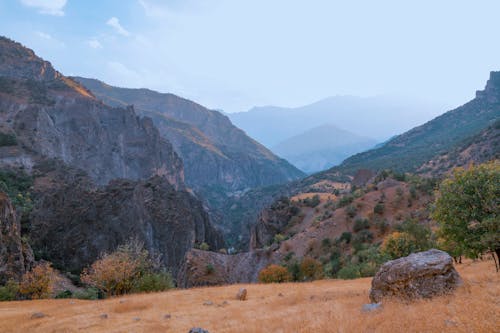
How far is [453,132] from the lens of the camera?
134000 millimetres

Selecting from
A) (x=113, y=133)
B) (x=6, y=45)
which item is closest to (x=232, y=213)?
(x=113, y=133)

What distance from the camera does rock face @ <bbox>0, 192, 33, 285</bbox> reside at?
1609 inches

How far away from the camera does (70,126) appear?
129 metres

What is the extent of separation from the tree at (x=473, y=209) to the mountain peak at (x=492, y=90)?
6195 inches

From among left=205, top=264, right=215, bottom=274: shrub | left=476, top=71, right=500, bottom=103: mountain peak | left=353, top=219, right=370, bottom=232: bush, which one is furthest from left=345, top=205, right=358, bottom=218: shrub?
left=476, top=71, right=500, bottom=103: mountain peak

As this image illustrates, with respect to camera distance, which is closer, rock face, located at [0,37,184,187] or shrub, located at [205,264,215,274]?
shrub, located at [205,264,215,274]

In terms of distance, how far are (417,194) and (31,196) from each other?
3047 inches

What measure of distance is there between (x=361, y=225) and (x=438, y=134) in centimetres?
11588

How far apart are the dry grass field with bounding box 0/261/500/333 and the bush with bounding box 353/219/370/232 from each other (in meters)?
26.2

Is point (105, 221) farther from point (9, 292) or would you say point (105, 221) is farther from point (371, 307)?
point (371, 307)

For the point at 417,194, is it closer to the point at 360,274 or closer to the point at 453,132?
the point at 360,274

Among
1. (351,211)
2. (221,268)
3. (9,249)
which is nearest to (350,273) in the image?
(221,268)

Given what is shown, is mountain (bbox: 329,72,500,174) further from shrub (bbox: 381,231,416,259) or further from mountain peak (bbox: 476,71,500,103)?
shrub (bbox: 381,231,416,259)

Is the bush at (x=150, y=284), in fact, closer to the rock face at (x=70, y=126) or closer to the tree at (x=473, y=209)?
the tree at (x=473, y=209)
